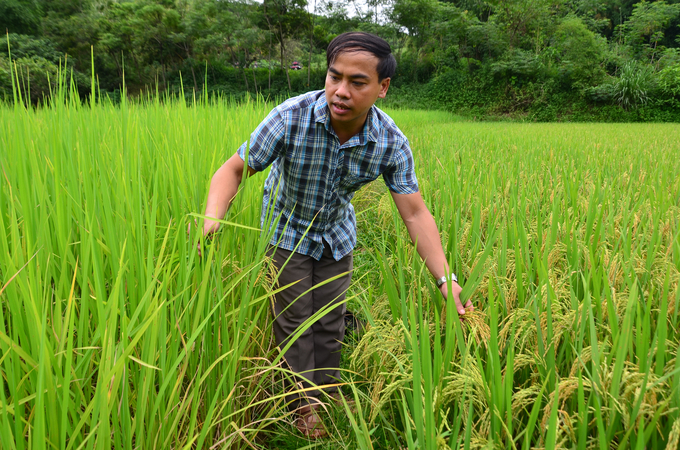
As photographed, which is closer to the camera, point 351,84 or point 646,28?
point 351,84

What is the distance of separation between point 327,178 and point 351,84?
332 mm

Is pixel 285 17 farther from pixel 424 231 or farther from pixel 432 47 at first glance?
pixel 424 231

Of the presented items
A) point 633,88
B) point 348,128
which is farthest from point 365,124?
point 633,88

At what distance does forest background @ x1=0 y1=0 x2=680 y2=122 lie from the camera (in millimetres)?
14891

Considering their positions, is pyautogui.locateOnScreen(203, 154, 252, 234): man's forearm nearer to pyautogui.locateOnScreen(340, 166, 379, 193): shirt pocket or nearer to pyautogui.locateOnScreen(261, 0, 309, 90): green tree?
pyautogui.locateOnScreen(340, 166, 379, 193): shirt pocket

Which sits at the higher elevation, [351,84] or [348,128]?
[351,84]

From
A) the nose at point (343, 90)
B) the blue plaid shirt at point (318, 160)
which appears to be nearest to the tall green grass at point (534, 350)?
the blue plaid shirt at point (318, 160)

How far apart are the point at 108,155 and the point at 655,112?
55.7ft

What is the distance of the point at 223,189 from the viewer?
3.88 ft

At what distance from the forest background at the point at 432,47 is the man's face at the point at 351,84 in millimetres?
14453

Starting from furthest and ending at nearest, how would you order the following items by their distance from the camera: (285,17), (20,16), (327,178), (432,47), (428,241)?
(432,47) → (285,17) → (20,16) → (327,178) → (428,241)

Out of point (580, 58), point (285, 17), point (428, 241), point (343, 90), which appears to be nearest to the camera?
point (343, 90)

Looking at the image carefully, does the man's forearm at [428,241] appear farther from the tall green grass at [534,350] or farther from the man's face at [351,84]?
the man's face at [351,84]

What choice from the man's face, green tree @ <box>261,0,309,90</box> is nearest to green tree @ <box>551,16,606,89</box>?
green tree @ <box>261,0,309,90</box>
